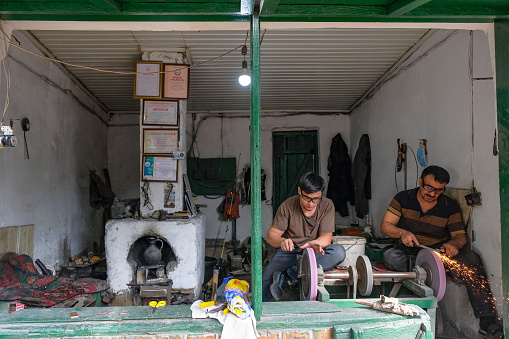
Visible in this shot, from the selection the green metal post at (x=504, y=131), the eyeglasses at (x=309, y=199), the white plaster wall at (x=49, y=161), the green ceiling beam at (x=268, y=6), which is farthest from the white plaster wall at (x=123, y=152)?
the green metal post at (x=504, y=131)

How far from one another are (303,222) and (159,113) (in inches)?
107

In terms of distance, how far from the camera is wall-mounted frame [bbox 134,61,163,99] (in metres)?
5.49

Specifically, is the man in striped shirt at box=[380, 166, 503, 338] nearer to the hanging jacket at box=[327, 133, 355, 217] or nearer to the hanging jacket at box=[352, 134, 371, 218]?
the hanging jacket at box=[352, 134, 371, 218]

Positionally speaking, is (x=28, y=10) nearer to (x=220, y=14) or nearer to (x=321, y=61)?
(x=220, y=14)

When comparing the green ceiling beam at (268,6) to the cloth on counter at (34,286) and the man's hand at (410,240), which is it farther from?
the cloth on counter at (34,286)

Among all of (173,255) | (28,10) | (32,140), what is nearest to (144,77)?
(32,140)

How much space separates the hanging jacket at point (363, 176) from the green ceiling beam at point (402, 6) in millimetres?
5371

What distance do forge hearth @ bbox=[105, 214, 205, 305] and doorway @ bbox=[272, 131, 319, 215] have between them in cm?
421

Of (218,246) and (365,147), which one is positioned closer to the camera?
(365,147)

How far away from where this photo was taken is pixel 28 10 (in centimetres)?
242

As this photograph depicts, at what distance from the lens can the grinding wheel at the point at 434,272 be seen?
11.1 feet

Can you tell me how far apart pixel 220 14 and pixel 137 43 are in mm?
3360

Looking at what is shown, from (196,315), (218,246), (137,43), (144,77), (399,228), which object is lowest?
(218,246)

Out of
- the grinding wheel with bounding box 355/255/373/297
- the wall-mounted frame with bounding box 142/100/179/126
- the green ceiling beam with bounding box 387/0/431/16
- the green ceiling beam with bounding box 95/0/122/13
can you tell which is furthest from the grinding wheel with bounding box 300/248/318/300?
the wall-mounted frame with bounding box 142/100/179/126
